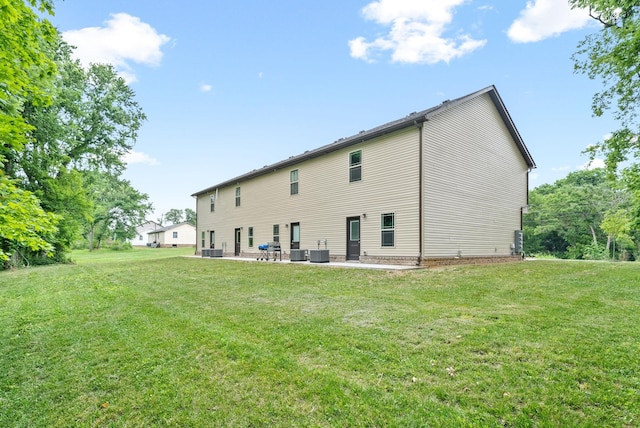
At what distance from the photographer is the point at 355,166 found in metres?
13.5

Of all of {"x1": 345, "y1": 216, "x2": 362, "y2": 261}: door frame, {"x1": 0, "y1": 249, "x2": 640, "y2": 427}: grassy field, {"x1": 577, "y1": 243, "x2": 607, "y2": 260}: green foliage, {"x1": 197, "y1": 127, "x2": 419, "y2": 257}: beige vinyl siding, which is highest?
{"x1": 197, "y1": 127, "x2": 419, "y2": 257}: beige vinyl siding

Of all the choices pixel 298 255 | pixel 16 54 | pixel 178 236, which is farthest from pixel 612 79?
pixel 178 236

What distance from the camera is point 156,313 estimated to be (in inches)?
225

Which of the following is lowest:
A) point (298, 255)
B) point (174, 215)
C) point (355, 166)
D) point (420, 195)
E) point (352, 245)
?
point (298, 255)

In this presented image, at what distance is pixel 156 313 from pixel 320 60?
56.4ft

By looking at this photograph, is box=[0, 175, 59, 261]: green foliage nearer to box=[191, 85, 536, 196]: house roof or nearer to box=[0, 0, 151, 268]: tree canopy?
box=[0, 0, 151, 268]: tree canopy

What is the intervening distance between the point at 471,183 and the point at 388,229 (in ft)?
13.8

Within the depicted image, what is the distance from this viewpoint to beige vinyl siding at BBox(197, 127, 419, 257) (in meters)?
11.6

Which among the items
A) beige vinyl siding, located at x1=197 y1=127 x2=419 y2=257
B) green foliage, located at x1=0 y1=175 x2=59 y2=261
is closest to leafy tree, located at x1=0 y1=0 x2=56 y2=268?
green foliage, located at x1=0 y1=175 x2=59 y2=261

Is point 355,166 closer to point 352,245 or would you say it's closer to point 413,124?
point 413,124

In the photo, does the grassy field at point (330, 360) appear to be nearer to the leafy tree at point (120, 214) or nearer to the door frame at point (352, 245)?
the door frame at point (352, 245)

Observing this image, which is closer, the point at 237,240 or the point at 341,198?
the point at 341,198

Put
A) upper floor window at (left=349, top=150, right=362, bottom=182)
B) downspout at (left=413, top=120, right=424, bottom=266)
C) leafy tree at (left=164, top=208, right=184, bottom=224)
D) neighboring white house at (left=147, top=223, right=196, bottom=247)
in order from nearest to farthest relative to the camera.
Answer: downspout at (left=413, top=120, right=424, bottom=266), upper floor window at (left=349, top=150, right=362, bottom=182), neighboring white house at (left=147, top=223, right=196, bottom=247), leafy tree at (left=164, top=208, right=184, bottom=224)

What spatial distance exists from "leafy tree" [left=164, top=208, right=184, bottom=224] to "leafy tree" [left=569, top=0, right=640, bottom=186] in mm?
93580
